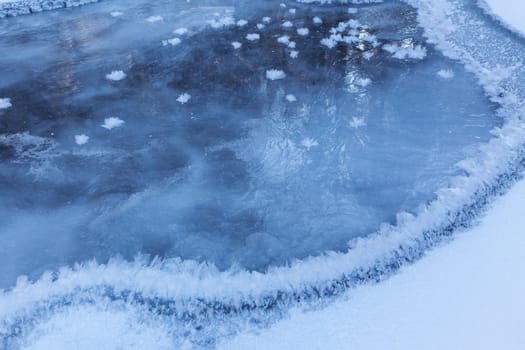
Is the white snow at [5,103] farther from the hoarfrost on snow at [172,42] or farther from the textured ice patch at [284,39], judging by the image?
the textured ice patch at [284,39]

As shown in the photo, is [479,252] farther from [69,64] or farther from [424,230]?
[69,64]

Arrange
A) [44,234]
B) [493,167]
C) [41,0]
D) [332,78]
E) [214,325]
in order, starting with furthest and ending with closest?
1. [41,0]
2. [332,78]
3. [493,167]
4. [44,234]
5. [214,325]

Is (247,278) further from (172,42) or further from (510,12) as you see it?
(510,12)

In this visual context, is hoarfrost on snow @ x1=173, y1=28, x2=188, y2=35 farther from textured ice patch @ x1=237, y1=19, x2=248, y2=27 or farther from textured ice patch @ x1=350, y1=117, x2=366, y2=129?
textured ice patch @ x1=350, y1=117, x2=366, y2=129

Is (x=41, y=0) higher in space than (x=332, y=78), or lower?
higher

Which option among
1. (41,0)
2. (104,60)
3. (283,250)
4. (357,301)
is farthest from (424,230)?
(41,0)

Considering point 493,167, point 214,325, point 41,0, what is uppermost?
point 41,0
